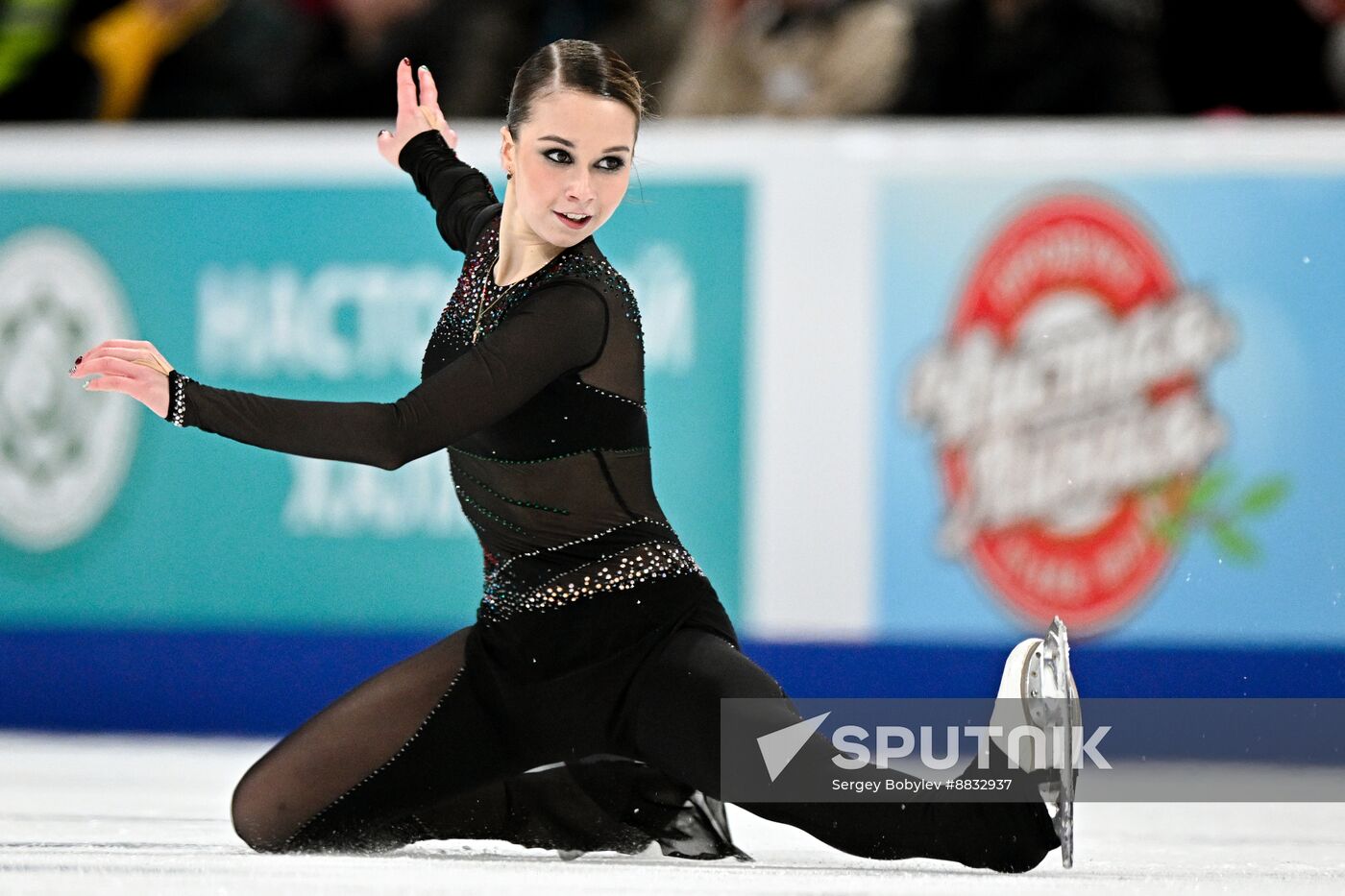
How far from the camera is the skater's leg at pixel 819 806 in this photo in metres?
2.55

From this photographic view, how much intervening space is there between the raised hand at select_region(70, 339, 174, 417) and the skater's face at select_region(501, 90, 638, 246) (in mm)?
581

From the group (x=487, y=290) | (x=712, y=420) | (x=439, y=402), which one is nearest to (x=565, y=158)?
(x=487, y=290)

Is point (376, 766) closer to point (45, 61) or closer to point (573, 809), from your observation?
point (573, 809)

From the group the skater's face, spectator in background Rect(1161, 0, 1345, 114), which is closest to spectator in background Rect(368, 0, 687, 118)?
spectator in background Rect(1161, 0, 1345, 114)

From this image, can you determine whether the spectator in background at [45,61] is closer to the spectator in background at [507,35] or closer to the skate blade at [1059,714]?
the spectator in background at [507,35]

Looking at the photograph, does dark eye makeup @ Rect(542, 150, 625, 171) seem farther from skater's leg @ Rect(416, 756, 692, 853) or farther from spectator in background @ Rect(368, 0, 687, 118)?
spectator in background @ Rect(368, 0, 687, 118)

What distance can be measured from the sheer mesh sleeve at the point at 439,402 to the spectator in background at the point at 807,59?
2.81 meters

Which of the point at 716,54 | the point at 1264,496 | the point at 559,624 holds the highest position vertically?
the point at 716,54

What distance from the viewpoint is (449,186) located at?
316 centimetres

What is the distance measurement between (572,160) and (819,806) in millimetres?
938

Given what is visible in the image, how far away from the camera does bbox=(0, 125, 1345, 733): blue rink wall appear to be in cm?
462

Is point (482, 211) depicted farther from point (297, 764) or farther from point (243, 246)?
point (243, 246)

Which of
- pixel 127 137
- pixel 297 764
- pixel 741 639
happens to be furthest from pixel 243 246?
pixel 297 764

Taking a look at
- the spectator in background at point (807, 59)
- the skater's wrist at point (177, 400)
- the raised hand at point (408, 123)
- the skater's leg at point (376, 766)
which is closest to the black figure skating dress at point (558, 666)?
the skater's leg at point (376, 766)
